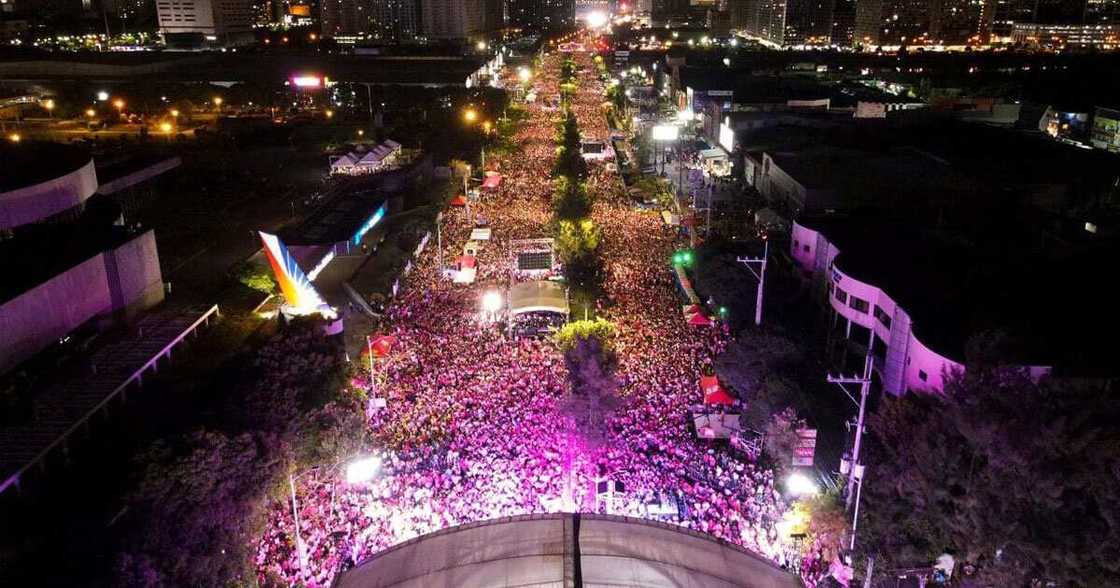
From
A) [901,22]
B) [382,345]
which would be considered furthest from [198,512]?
[901,22]

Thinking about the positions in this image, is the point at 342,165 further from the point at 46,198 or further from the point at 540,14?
the point at 540,14

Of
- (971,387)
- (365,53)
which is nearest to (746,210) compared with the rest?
(971,387)

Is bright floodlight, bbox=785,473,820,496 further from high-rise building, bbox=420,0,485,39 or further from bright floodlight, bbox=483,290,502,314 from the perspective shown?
high-rise building, bbox=420,0,485,39

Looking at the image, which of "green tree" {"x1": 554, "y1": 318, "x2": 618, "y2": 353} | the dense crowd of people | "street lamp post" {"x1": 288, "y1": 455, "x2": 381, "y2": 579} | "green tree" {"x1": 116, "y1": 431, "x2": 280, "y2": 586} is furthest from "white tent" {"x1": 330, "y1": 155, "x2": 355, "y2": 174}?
"green tree" {"x1": 116, "y1": 431, "x2": 280, "y2": 586}

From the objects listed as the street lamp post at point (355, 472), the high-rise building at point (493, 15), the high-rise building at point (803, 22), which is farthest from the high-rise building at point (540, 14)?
the street lamp post at point (355, 472)

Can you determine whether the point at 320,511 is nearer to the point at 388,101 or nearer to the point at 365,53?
the point at 388,101
